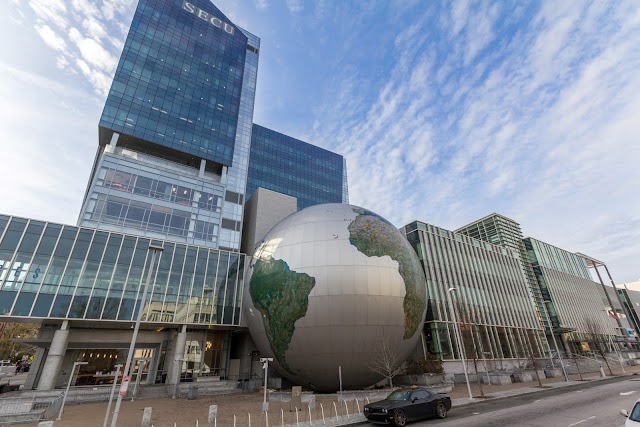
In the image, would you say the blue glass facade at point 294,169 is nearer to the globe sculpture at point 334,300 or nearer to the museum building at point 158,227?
the museum building at point 158,227

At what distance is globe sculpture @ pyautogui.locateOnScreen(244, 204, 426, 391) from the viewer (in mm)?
22469

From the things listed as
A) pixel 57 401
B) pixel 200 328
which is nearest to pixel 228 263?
pixel 200 328

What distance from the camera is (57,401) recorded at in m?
20.0

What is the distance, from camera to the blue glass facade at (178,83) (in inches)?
2137

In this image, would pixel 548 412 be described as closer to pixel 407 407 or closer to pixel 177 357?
pixel 407 407

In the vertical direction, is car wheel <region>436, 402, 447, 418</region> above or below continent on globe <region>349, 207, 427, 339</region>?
below

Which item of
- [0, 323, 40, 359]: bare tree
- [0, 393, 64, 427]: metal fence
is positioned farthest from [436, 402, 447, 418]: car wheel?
[0, 323, 40, 359]: bare tree

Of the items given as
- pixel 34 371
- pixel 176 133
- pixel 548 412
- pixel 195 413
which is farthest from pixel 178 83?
pixel 548 412

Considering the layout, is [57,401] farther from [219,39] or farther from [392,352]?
[219,39]

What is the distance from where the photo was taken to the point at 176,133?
2231 inches

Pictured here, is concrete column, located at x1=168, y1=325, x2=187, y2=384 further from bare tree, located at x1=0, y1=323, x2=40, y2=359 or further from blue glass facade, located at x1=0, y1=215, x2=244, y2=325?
bare tree, located at x1=0, y1=323, x2=40, y2=359

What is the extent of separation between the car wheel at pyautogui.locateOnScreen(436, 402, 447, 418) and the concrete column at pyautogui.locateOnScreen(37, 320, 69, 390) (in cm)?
3237

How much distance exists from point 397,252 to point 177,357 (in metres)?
25.8

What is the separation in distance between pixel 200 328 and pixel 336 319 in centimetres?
2298
